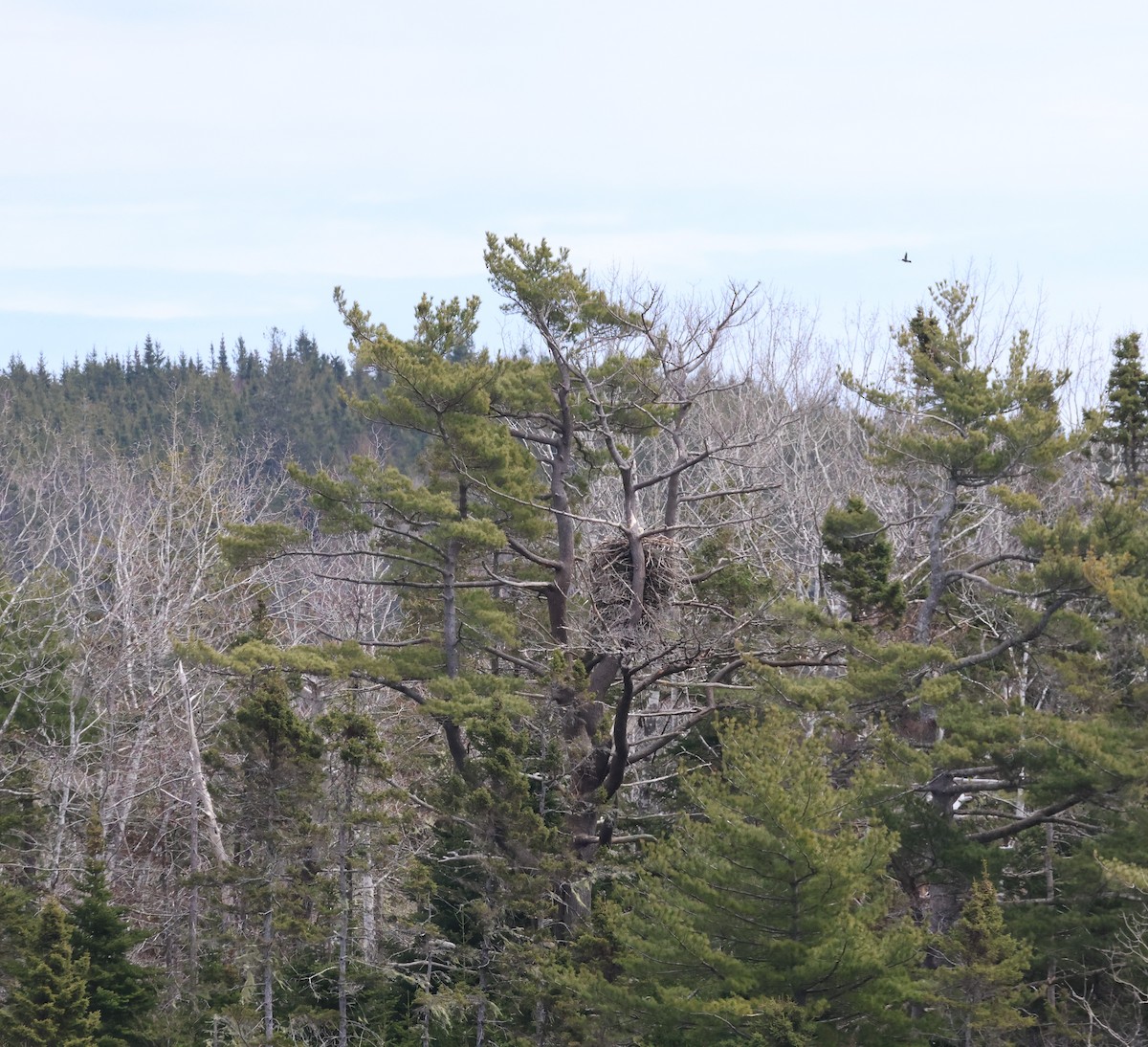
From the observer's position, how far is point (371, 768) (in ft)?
46.9

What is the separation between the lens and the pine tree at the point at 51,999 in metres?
14.5

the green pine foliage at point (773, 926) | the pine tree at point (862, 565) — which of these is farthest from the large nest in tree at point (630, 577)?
the green pine foliage at point (773, 926)

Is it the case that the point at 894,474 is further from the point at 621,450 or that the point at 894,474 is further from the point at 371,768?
the point at 371,768

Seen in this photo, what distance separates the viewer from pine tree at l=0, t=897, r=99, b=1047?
47.6 feet

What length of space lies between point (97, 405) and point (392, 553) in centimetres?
7692

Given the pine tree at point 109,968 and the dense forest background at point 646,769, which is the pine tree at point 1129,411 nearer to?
the dense forest background at point 646,769

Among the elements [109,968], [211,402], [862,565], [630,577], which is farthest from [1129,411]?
[211,402]

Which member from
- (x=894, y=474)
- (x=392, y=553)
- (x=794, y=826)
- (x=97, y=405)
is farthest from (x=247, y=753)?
(x=97, y=405)

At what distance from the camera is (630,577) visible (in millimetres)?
16391

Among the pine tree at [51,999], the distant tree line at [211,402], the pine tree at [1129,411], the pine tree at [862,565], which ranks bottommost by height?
the pine tree at [51,999]

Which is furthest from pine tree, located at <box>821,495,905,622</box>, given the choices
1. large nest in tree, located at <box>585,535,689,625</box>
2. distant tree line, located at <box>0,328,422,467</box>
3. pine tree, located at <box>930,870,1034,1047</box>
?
distant tree line, located at <box>0,328,422,467</box>

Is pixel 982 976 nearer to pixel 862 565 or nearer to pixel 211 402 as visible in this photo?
pixel 862 565

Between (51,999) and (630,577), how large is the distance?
8277 mm

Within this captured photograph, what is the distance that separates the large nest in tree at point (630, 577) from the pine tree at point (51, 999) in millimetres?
7313
